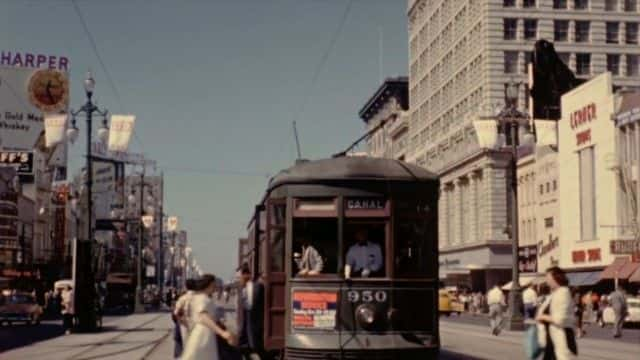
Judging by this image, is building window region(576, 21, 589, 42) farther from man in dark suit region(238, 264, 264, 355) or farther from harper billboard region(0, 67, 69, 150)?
man in dark suit region(238, 264, 264, 355)

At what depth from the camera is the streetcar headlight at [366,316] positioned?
49.6 ft

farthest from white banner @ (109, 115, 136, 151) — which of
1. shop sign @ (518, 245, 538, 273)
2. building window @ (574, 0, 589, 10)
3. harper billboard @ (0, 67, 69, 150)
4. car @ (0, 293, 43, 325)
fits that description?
building window @ (574, 0, 589, 10)

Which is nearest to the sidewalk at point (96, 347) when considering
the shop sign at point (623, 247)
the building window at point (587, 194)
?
the shop sign at point (623, 247)

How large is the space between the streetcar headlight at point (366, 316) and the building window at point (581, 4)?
68.3 m

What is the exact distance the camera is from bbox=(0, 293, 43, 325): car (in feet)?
141

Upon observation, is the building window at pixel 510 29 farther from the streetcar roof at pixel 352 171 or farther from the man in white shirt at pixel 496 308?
the streetcar roof at pixel 352 171

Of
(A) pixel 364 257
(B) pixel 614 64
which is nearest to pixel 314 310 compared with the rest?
(A) pixel 364 257

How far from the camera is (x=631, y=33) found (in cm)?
7912

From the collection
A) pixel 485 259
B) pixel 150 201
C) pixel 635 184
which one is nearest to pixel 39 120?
pixel 485 259

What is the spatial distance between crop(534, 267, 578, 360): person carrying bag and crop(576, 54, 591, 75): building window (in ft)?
227

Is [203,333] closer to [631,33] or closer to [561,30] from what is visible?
[561,30]

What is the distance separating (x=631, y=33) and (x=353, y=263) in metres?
68.7

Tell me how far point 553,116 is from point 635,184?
13556 millimetres

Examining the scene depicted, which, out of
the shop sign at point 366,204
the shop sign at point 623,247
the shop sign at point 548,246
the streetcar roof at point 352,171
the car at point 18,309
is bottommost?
the car at point 18,309
